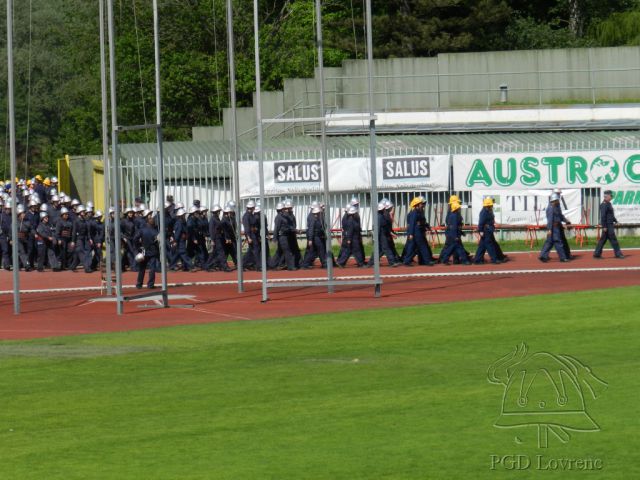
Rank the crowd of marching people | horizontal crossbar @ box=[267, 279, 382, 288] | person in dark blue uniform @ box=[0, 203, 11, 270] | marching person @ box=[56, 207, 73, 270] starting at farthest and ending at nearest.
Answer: person in dark blue uniform @ box=[0, 203, 11, 270], marching person @ box=[56, 207, 73, 270], the crowd of marching people, horizontal crossbar @ box=[267, 279, 382, 288]

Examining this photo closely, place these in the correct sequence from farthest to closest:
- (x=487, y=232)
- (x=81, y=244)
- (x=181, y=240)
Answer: (x=81, y=244)
(x=181, y=240)
(x=487, y=232)

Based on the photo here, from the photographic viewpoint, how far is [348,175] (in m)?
38.5

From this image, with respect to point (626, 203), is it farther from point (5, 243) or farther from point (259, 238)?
point (5, 243)

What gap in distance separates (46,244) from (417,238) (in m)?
10.1

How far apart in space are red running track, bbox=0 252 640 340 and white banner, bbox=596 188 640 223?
197 inches

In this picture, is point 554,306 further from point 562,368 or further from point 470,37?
point 470,37

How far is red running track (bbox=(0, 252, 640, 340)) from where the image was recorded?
22250mm

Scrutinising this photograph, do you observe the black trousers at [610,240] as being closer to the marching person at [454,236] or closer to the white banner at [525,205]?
the marching person at [454,236]

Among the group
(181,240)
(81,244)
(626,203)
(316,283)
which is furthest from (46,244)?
(626,203)

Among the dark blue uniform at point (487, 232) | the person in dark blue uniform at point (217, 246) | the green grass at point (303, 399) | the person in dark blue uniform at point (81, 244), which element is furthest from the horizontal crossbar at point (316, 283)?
the person in dark blue uniform at point (81, 244)

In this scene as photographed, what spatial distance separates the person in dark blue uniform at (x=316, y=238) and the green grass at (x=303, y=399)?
11822 mm

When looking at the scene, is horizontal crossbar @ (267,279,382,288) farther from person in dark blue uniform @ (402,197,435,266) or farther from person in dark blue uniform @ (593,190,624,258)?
person in dark blue uniform @ (593,190,624,258)

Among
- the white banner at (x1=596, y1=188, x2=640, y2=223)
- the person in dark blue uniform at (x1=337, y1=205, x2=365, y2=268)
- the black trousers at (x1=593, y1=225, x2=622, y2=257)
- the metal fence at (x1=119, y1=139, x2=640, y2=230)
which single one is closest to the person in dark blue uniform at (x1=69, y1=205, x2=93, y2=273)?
the metal fence at (x1=119, y1=139, x2=640, y2=230)

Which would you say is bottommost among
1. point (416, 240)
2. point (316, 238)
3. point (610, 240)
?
point (610, 240)
